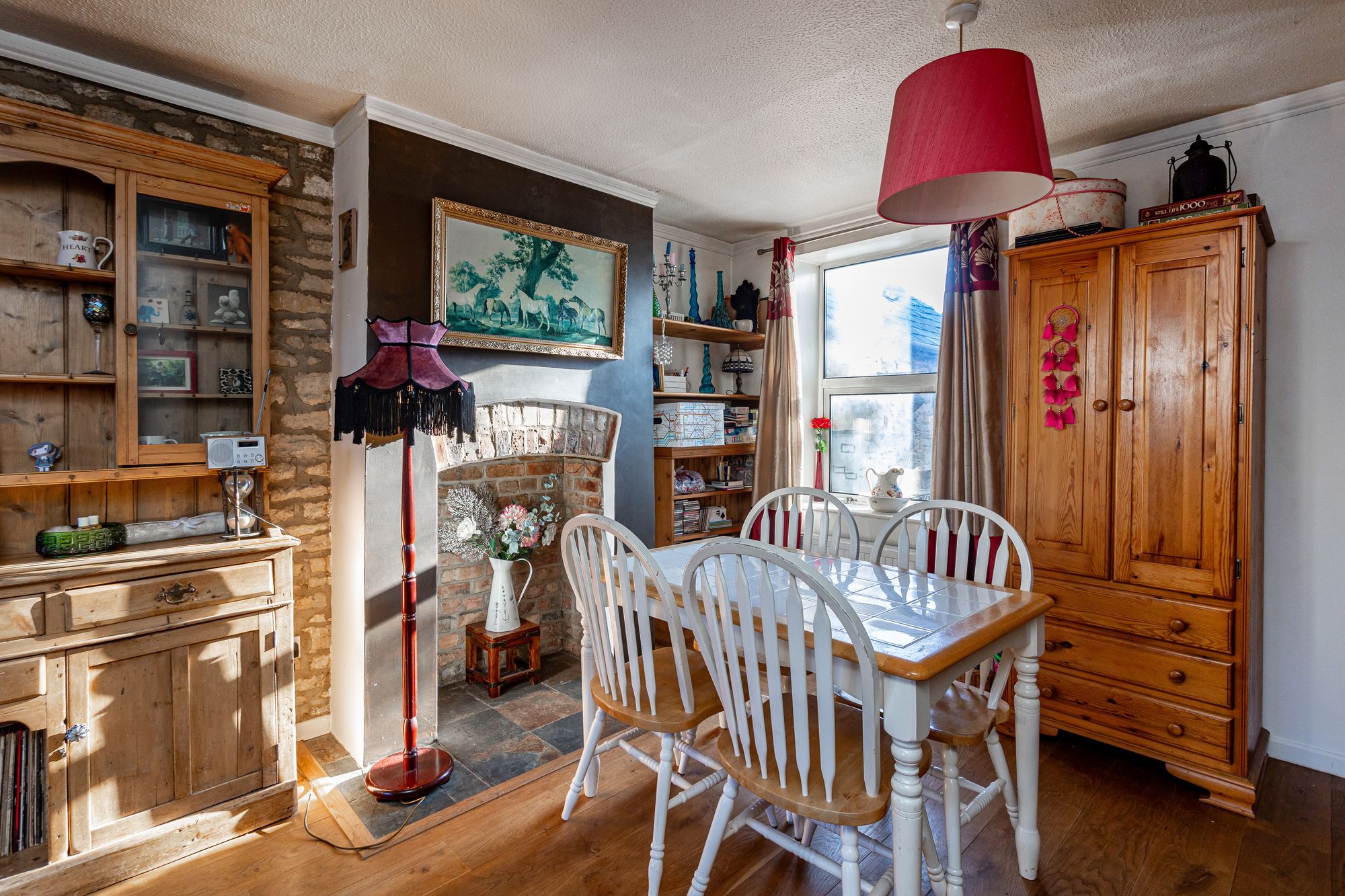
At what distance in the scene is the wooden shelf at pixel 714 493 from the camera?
3799mm

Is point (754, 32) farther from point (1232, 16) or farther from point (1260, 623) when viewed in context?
point (1260, 623)

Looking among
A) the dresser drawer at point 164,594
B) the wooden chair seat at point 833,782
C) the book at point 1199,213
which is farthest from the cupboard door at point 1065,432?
the dresser drawer at point 164,594

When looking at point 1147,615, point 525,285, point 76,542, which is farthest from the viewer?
point 525,285

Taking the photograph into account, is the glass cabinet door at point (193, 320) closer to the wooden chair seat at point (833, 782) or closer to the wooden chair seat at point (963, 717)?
the wooden chair seat at point (833, 782)

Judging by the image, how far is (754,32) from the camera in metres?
2.04

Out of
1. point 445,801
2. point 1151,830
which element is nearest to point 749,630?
point 445,801

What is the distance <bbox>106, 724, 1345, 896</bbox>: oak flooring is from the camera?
186cm

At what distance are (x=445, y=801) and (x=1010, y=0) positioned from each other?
306cm

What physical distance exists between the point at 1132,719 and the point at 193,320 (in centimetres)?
360

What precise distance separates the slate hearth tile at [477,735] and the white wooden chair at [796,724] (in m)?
1.31

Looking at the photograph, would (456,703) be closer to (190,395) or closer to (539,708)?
(539,708)

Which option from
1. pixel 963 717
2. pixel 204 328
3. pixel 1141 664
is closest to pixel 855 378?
pixel 1141 664

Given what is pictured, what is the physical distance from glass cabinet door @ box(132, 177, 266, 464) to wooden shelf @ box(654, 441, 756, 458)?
1968 millimetres

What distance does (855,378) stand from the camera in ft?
13.2
